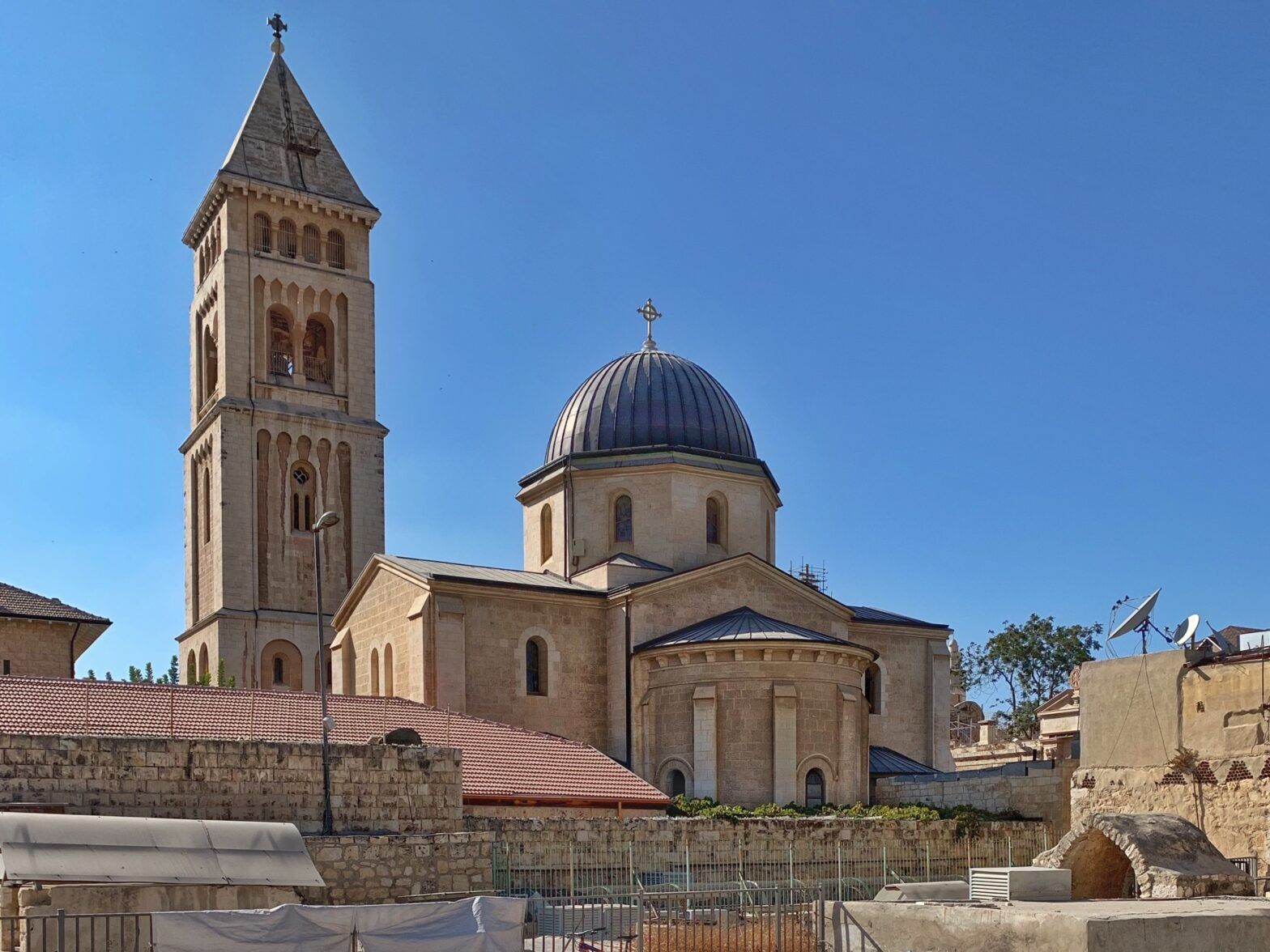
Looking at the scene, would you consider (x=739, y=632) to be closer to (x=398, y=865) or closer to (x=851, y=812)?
(x=851, y=812)

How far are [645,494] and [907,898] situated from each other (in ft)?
65.7

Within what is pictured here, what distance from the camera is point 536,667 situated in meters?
33.6

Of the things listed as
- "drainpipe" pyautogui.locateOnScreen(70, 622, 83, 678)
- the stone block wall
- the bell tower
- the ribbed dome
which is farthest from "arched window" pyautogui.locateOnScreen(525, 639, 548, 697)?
the bell tower

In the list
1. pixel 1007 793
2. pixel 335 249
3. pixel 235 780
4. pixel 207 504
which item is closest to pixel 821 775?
pixel 1007 793

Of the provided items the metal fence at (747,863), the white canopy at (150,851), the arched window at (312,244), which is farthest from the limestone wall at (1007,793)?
the arched window at (312,244)

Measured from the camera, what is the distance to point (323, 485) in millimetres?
46375

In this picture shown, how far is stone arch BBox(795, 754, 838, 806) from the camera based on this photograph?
31047mm

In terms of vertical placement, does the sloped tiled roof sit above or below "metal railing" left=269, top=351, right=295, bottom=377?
below

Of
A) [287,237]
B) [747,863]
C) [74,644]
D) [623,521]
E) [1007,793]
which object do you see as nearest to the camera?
[747,863]

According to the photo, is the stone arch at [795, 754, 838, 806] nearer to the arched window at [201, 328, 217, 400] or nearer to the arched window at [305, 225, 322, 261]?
the arched window at [201, 328, 217, 400]

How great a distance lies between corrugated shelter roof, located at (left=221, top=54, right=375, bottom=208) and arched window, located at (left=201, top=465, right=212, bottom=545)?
9973 mm

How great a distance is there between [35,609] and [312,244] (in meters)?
18.2

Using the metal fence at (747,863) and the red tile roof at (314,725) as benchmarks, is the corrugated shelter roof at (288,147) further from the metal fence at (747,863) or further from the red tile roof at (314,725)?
the metal fence at (747,863)

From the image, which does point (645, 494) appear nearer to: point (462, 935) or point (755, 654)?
point (755, 654)
